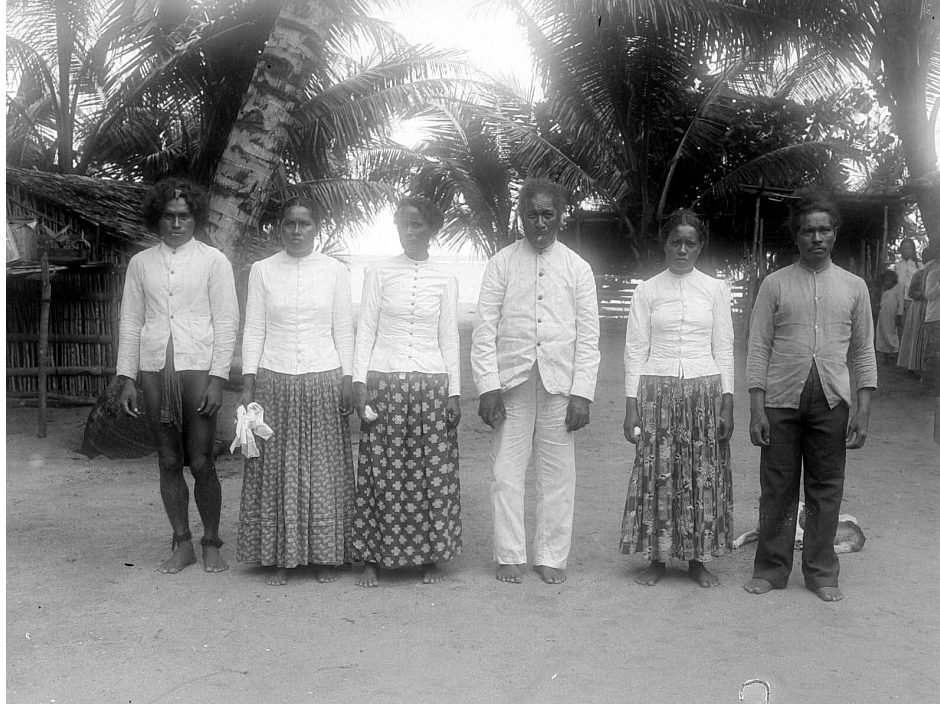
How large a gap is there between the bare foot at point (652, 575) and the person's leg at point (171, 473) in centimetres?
221

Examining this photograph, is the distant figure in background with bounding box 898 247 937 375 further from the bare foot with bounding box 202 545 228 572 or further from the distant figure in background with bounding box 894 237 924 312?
the bare foot with bounding box 202 545 228 572

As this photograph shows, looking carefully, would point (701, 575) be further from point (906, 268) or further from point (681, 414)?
point (906, 268)

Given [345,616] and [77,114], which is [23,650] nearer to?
[345,616]

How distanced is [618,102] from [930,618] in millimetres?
10087

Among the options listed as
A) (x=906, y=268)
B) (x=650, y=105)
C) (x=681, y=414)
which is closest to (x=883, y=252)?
(x=906, y=268)

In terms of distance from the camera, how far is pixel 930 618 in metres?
3.79

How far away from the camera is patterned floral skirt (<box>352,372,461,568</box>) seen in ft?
13.7

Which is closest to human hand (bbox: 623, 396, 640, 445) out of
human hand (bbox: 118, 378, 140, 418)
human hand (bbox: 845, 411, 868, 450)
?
human hand (bbox: 845, 411, 868, 450)

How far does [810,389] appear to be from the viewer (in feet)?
13.1

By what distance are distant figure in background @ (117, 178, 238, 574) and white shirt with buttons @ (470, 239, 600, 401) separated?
1.26 meters

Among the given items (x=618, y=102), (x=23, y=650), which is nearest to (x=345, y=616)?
(x=23, y=650)

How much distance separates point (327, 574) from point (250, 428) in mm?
810

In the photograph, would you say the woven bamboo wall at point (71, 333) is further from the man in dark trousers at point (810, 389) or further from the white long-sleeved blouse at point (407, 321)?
the man in dark trousers at point (810, 389)

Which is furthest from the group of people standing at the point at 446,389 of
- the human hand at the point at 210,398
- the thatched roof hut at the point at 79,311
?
the thatched roof hut at the point at 79,311
